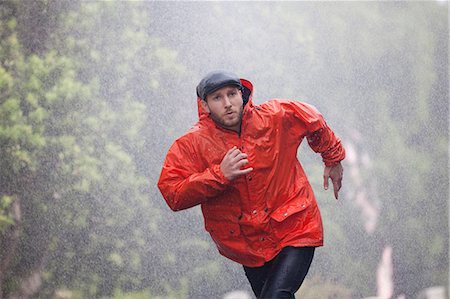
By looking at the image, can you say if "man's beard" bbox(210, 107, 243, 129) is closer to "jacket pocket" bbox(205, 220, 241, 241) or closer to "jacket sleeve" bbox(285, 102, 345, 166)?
"jacket sleeve" bbox(285, 102, 345, 166)

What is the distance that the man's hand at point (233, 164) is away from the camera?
7.89 feet

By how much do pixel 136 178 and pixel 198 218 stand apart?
0.56 meters

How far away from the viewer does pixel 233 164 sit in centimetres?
241

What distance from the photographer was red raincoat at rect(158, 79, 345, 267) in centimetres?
254

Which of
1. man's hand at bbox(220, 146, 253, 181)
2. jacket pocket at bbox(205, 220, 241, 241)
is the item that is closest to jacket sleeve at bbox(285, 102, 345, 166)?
man's hand at bbox(220, 146, 253, 181)

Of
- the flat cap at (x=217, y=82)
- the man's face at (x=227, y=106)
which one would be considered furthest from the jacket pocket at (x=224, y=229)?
the flat cap at (x=217, y=82)

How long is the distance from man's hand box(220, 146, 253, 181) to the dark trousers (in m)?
0.34

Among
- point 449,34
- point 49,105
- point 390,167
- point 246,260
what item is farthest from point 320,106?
point 246,260

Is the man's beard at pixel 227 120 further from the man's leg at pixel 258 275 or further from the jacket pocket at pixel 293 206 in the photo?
the man's leg at pixel 258 275

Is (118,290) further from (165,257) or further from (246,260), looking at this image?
(246,260)

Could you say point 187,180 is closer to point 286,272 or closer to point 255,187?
point 255,187

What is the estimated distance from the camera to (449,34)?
6.01 m

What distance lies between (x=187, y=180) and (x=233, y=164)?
0.18 meters

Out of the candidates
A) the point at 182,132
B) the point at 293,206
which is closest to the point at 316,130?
the point at 293,206
